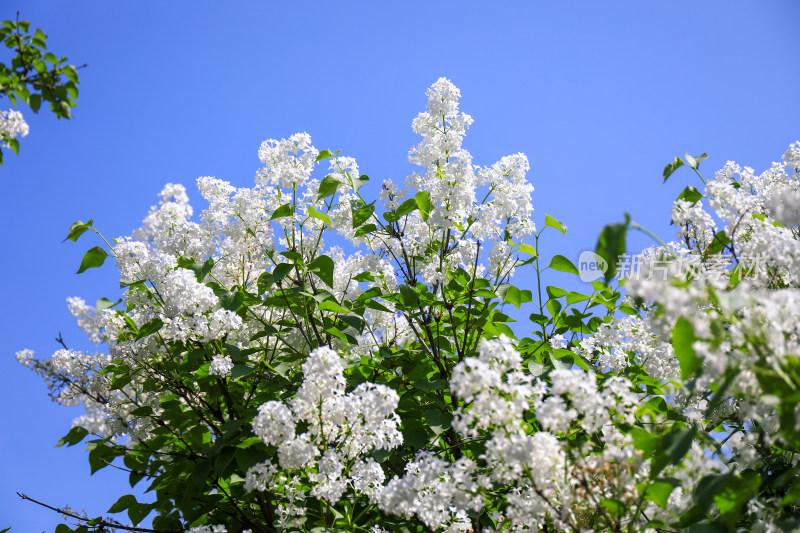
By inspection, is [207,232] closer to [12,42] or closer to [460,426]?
[12,42]

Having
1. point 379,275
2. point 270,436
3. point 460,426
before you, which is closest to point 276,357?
point 379,275

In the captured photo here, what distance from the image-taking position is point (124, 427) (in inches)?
165

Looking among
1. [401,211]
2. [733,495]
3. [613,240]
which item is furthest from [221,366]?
[733,495]

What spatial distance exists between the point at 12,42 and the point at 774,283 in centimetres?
404

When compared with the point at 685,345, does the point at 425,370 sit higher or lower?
higher

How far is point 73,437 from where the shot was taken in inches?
161

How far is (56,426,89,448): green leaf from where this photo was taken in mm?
4074

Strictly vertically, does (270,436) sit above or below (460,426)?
above

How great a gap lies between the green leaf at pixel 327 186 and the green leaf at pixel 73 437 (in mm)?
2395

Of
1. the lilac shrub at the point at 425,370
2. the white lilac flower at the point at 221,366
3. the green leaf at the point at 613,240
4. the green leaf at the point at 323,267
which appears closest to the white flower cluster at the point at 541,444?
the lilac shrub at the point at 425,370

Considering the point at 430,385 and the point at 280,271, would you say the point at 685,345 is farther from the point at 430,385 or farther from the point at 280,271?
the point at 280,271

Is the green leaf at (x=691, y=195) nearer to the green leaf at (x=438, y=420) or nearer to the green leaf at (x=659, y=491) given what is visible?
the green leaf at (x=659, y=491)

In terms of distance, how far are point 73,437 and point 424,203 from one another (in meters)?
3.00

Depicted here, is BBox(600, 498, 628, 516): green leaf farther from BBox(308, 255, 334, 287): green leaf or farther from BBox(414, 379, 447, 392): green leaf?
BBox(308, 255, 334, 287): green leaf
